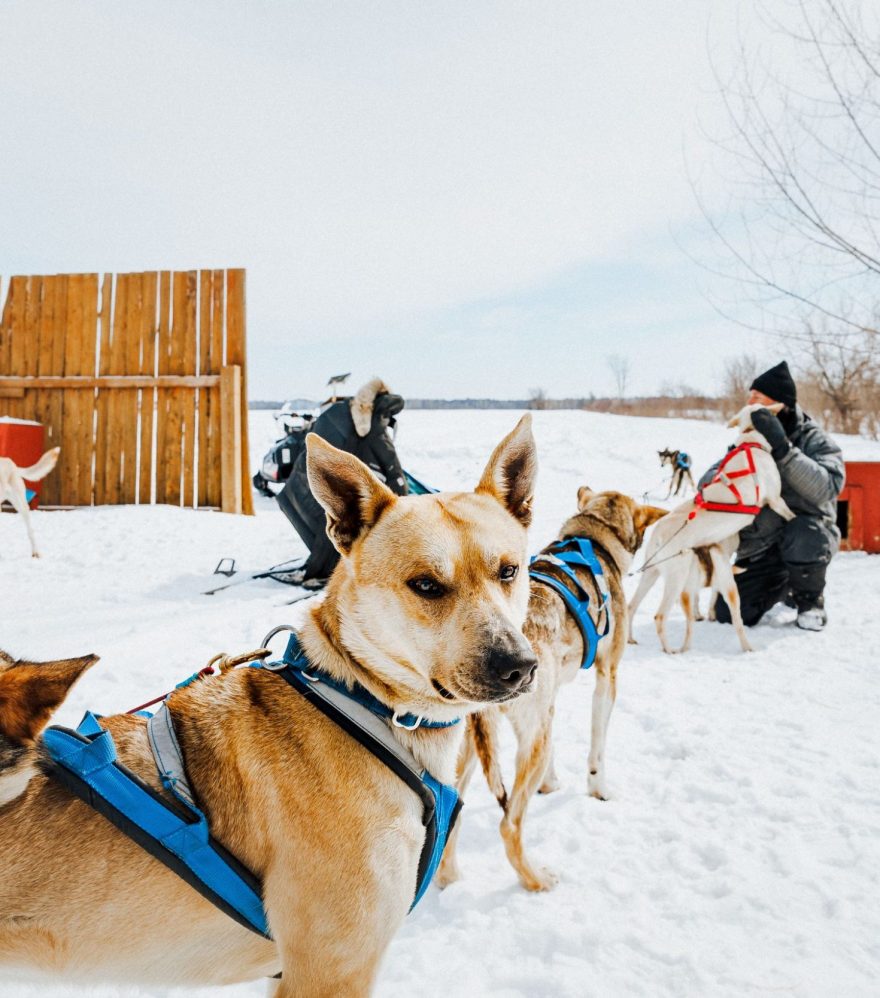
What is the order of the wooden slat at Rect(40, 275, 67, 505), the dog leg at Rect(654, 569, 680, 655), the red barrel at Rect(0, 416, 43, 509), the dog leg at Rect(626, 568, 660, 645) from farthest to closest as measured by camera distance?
the wooden slat at Rect(40, 275, 67, 505)
the red barrel at Rect(0, 416, 43, 509)
the dog leg at Rect(626, 568, 660, 645)
the dog leg at Rect(654, 569, 680, 655)

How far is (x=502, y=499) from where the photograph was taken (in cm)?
222

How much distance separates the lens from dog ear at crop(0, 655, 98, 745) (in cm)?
129

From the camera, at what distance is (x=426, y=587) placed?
5.86ft

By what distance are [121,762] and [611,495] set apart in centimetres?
333

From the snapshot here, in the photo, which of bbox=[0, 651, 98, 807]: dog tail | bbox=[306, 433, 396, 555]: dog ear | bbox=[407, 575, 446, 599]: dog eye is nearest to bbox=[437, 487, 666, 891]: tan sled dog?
bbox=[407, 575, 446, 599]: dog eye

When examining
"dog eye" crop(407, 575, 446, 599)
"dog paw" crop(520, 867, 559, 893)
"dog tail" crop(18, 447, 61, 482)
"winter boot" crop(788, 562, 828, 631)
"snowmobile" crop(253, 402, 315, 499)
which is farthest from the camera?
"snowmobile" crop(253, 402, 315, 499)

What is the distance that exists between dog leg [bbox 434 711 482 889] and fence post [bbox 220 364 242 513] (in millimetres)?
8523

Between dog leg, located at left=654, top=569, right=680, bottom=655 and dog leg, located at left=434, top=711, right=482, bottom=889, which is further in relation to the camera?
dog leg, located at left=654, top=569, right=680, bottom=655

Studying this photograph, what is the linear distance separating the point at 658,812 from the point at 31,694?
113 inches

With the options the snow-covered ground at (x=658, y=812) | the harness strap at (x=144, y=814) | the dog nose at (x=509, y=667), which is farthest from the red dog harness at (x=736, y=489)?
the harness strap at (x=144, y=814)

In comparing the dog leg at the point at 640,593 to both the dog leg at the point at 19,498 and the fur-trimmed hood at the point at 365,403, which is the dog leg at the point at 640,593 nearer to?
the fur-trimmed hood at the point at 365,403

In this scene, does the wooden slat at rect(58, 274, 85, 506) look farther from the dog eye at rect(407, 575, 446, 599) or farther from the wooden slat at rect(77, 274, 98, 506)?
the dog eye at rect(407, 575, 446, 599)

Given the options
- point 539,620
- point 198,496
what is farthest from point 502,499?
point 198,496

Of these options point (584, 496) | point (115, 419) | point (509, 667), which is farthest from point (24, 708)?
point (115, 419)
